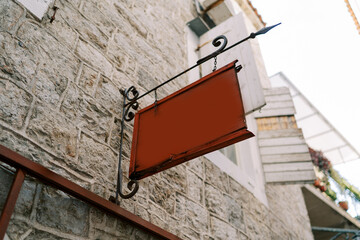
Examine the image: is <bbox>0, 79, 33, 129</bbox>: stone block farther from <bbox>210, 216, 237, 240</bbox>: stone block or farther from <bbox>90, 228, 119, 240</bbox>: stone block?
<bbox>210, 216, 237, 240</bbox>: stone block

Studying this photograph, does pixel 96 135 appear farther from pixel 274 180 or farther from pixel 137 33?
pixel 274 180

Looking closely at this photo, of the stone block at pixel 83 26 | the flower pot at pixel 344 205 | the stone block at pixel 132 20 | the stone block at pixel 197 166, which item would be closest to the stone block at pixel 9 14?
the stone block at pixel 83 26

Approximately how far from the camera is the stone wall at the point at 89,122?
1.92 meters

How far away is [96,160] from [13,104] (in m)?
0.68

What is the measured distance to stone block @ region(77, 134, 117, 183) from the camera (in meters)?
2.26

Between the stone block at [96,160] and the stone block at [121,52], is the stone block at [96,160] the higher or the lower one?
the lower one

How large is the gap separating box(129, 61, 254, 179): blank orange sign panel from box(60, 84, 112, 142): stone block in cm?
28

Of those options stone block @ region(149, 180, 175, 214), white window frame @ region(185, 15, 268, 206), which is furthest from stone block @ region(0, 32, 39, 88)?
white window frame @ region(185, 15, 268, 206)

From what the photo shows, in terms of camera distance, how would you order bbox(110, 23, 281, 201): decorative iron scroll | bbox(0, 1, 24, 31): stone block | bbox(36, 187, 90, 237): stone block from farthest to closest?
bbox(110, 23, 281, 201): decorative iron scroll
bbox(0, 1, 24, 31): stone block
bbox(36, 187, 90, 237): stone block

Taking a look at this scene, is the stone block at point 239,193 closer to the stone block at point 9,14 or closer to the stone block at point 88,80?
the stone block at point 88,80

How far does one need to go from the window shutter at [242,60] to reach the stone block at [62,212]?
2387 mm

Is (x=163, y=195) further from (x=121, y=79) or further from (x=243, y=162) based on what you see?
(x=243, y=162)

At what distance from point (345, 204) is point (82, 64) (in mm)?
7461

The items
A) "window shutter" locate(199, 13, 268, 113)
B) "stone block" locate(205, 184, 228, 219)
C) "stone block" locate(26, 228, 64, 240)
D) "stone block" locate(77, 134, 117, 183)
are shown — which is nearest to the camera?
"stone block" locate(26, 228, 64, 240)
